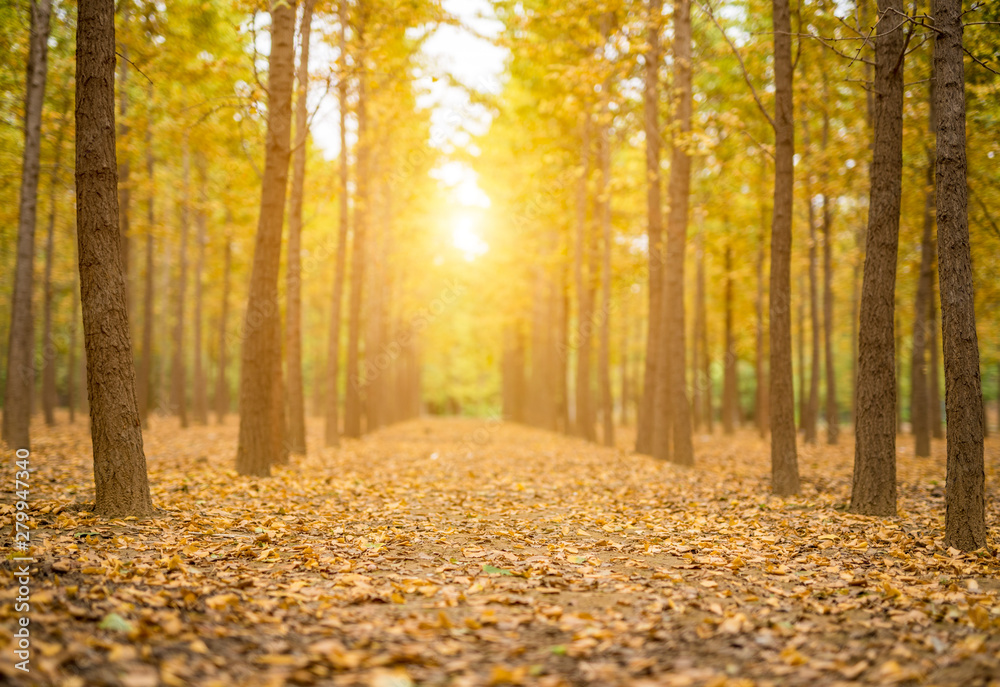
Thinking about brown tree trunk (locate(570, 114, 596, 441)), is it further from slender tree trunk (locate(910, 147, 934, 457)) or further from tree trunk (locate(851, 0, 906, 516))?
tree trunk (locate(851, 0, 906, 516))

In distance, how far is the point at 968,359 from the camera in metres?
5.69

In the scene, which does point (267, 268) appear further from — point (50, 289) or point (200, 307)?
point (200, 307)

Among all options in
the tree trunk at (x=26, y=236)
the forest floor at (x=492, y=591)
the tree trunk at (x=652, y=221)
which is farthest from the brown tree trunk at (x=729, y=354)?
the tree trunk at (x=26, y=236)

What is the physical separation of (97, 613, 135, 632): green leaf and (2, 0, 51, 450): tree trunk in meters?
10.0

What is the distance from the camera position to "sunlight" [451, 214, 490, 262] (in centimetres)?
2778

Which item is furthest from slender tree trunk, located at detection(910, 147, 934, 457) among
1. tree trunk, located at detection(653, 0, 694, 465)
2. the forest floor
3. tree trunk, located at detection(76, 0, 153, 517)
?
tree trunk, located at detection(76, 0, 153, 517)

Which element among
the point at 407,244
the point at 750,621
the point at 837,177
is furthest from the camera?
the point at 407,244

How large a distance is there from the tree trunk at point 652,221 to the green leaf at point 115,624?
1211 cm

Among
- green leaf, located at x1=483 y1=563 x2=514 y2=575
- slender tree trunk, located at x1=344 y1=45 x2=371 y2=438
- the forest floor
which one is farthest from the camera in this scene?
slender tree trunk, located at x1=344 y1=45 x2=371 y2=438

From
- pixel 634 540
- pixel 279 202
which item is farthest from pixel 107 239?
pixel 634 540

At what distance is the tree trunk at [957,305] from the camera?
5715 millimetres

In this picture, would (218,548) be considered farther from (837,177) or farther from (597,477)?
(837,177)

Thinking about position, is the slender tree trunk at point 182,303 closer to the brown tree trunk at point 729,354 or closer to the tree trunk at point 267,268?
the tree trunk at point 267,268

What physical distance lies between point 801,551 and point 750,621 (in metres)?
2.26
